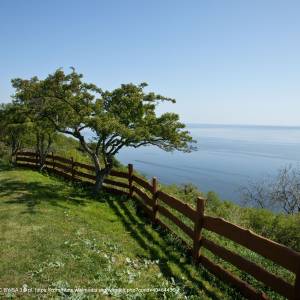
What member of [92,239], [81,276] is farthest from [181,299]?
[92,239]

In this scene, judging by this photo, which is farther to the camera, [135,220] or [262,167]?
[262,167]

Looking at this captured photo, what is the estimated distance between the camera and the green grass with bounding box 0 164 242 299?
25.2 feet

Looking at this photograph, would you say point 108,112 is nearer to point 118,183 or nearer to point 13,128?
point 118,183

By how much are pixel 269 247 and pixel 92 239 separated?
5495mm

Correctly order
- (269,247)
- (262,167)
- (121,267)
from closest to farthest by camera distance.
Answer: (269,247) → (121,267) → (262,167)

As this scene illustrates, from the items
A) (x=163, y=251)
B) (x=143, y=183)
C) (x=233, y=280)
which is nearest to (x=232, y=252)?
(x=233, y=280)

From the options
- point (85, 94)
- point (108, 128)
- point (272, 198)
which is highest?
point (85, 94)

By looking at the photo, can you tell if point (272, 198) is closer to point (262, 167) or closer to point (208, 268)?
point (208, 268)

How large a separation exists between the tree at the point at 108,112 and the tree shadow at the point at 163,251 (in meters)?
4.23

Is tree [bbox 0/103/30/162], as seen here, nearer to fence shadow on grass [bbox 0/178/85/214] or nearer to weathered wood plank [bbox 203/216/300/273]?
fence shadow on grass [bbox 0/178/85/214]

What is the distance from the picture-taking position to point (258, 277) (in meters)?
7.39

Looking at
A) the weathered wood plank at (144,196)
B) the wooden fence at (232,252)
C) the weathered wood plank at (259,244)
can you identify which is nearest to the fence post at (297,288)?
the wooden fence at (232,252)

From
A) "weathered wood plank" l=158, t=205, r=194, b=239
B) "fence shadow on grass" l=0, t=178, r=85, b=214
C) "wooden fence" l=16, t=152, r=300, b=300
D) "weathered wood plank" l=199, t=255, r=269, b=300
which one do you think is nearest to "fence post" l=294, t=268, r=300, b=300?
"wooden fence" l=16, t=152, r=300, b=300

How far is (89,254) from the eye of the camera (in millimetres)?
9320
